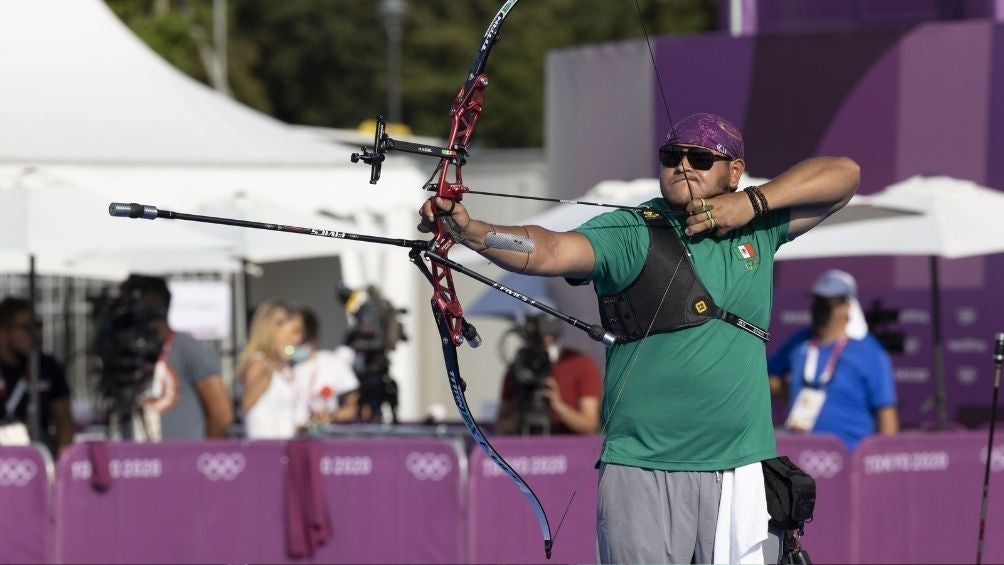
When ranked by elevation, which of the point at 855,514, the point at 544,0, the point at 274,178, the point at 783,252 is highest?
the point at 544,0

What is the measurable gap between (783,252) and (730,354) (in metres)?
4.79

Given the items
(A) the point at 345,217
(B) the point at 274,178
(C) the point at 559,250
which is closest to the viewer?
(C) the point at 559,250

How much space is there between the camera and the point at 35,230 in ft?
29.7

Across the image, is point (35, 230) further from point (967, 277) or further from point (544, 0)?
point (544, 0)

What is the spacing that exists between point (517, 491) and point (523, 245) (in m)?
4.35

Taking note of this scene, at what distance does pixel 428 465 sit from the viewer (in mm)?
8828

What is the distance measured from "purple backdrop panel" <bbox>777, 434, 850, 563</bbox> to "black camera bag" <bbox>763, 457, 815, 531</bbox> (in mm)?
3770

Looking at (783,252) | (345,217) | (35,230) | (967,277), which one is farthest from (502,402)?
(345,217)

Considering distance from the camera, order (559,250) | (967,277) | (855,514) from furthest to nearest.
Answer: (967,277) < (855,514) < (559,250)

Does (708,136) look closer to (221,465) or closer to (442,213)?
(442,213)

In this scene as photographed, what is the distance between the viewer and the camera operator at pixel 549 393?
963 cm

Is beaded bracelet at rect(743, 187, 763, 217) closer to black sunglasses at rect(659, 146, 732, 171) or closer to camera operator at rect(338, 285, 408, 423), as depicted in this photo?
black sunglasses at rect(659, 146, 732, 171)

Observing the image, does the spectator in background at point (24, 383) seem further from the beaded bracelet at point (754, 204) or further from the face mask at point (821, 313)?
the beaded bracelet at point (754, 204)

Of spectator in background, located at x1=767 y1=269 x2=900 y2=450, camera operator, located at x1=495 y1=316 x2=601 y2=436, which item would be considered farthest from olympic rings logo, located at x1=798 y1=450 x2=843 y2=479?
camera operator, located at x1=495 y1=316 x2=601 y2=436
